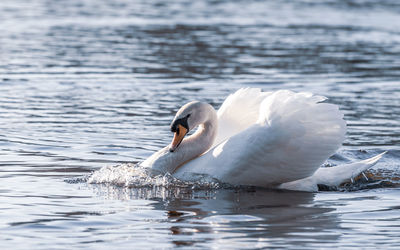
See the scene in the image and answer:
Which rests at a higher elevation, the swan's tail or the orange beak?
the orange beak

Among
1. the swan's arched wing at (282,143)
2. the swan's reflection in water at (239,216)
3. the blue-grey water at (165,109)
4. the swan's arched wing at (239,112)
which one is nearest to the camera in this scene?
the swan's reflection in water at (239,216)

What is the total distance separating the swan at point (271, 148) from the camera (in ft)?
29.0

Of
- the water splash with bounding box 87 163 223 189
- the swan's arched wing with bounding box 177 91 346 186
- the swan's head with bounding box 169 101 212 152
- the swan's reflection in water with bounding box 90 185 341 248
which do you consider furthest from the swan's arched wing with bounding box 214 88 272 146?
the swan's reflection in water with bounding box 90 185 341 248

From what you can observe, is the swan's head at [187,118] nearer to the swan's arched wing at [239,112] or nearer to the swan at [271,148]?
the swan at [271,148]

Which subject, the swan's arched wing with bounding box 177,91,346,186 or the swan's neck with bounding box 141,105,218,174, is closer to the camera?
the swan's arched wing with bounding box 177,91,346,186

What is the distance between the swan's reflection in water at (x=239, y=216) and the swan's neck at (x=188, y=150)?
32 centimetres

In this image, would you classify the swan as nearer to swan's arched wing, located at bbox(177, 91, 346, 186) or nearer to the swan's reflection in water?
swan's arched wing, located at bbox(177, 91, 346, 186)

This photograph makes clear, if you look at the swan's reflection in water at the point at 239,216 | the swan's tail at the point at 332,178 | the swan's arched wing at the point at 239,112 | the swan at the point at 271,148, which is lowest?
the swan's reflection in water at the point at 239,216

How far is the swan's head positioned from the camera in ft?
30.6

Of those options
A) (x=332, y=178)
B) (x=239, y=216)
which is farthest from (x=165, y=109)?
(x=239, y=216)

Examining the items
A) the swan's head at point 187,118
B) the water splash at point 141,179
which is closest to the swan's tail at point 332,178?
the water splash at point 141,179

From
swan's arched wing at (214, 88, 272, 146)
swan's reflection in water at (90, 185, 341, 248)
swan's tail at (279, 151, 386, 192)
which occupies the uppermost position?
swan's arched wing at (214, 88, 272, 146)

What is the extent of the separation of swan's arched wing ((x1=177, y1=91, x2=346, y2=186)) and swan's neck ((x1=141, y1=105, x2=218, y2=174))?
40 centimetres

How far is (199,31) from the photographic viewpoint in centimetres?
2634
